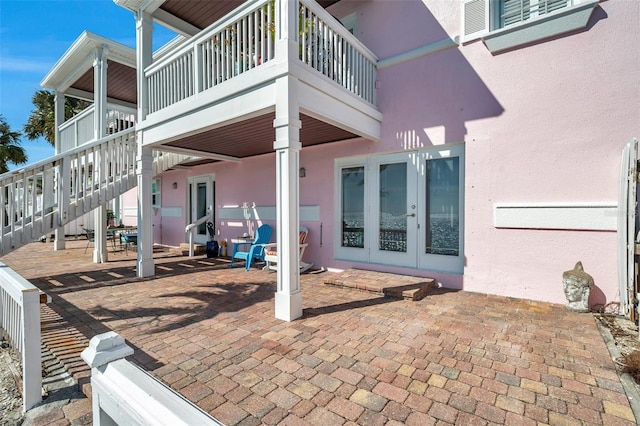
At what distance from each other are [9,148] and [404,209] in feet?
57.0

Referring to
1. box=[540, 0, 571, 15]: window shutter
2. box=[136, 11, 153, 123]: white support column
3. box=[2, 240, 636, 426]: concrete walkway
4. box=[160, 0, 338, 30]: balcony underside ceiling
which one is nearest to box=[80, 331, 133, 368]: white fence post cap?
box=[2, 240, 636, 426]: concrete walkway

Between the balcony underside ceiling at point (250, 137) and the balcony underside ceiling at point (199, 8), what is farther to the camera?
the balcony underside ceiling at point (199, 8)

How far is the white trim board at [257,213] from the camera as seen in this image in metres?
6.16

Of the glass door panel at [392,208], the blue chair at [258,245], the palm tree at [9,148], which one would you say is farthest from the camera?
the palm tree at [9,148]

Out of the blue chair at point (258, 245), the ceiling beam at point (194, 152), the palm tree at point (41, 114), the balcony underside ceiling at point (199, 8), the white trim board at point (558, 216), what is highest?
the palm tree at point (41, 114)

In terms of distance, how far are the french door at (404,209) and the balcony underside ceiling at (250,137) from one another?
73 centimetres

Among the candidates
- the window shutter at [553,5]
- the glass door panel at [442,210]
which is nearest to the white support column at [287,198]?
the glass door panel at [442,210]

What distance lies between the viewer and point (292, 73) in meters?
3.29

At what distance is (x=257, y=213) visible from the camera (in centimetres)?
722

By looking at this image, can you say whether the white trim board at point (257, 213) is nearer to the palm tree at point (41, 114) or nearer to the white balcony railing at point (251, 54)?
the white balcony railing at point (251, 54)

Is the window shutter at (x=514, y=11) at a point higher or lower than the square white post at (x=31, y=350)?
higher

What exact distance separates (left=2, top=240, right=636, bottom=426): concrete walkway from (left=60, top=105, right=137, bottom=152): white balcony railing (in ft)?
17.0

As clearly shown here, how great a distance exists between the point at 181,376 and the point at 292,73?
304 centimetres

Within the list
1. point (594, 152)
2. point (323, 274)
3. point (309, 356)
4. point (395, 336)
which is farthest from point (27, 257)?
point (594, 152)
